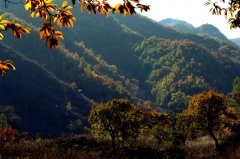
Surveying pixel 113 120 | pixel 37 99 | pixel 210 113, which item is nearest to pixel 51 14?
pixel 113 120

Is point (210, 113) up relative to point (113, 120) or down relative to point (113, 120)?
up

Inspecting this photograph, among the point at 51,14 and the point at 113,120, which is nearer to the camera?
the point at 51,14

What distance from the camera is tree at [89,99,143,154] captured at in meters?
20.0

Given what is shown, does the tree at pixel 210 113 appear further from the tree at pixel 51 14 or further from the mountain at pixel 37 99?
the mountain at pixel 37 99

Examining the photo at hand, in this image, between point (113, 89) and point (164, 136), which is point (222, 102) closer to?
point (164, 136)

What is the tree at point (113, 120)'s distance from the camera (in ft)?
65.8

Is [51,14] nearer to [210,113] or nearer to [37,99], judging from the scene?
[210,113]

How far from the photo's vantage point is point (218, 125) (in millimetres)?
24078

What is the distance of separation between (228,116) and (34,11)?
928 inches

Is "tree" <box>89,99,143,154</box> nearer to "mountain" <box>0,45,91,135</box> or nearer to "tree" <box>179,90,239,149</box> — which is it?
"tree" <box>179,90,239,149</box>

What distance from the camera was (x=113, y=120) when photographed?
65.6ft

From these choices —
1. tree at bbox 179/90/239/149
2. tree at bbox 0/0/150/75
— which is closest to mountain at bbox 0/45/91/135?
tree at bbox 179/90/239/149

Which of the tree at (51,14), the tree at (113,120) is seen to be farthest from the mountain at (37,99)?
the tree at (51,14)

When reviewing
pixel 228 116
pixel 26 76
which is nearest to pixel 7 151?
pixel 228 116
